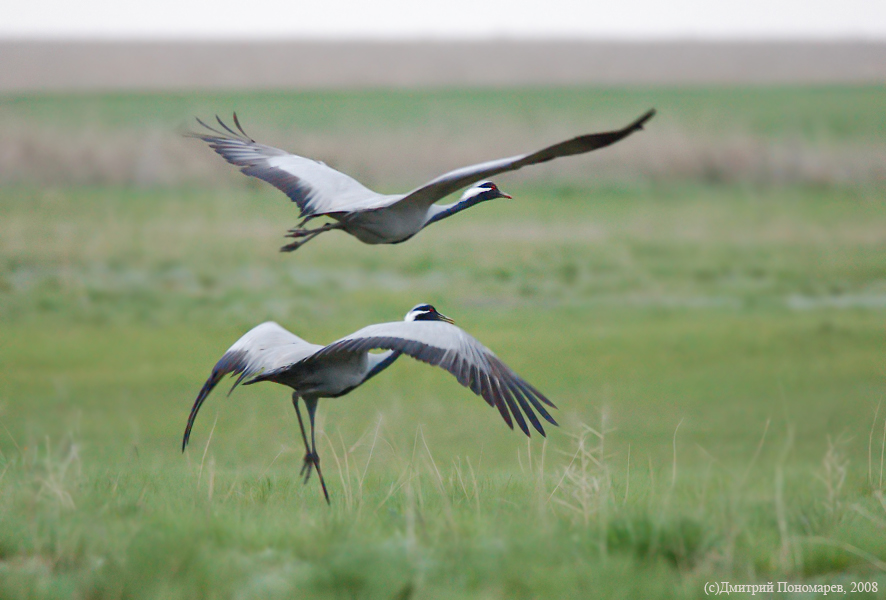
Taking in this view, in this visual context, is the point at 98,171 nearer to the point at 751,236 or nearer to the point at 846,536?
the point at 751,236

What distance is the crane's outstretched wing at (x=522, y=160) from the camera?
3623mm

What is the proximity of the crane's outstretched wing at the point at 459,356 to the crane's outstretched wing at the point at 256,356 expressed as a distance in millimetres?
446

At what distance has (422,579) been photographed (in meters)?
3.50

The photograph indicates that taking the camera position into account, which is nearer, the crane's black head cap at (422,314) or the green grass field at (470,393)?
the green grass field at (470,393)

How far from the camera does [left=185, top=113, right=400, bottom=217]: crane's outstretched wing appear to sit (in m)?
5.21

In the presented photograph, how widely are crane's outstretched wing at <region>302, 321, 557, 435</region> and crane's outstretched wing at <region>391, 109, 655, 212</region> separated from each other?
2.04 feet

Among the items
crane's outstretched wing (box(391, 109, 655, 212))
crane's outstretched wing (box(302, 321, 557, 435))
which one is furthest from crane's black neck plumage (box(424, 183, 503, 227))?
crane's outstretched wing (box(302, 321, 557, 435))

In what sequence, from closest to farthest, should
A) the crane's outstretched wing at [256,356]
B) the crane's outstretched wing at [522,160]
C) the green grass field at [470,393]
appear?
the crane's outstretched wing at [522,160] < the green grass field at [470,393] < the crane's outstretched wing at [256,356]

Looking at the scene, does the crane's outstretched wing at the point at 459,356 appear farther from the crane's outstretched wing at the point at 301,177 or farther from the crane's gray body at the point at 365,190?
the crane's outstretched wing at the point at 301,177

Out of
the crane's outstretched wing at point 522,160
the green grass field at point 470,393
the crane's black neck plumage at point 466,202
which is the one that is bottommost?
the green grass field at point 470,393

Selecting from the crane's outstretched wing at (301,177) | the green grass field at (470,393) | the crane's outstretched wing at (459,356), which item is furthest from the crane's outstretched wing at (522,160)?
the green grass field at (470,393)

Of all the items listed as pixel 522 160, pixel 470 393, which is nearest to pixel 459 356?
pixel 522 160

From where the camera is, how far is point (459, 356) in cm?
438

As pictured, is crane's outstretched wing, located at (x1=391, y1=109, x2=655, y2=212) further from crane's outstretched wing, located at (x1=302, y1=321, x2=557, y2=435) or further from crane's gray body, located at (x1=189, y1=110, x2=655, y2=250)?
crane's outstretched wing, located at (x1=302, y1=321, x2=557, y2=435)
